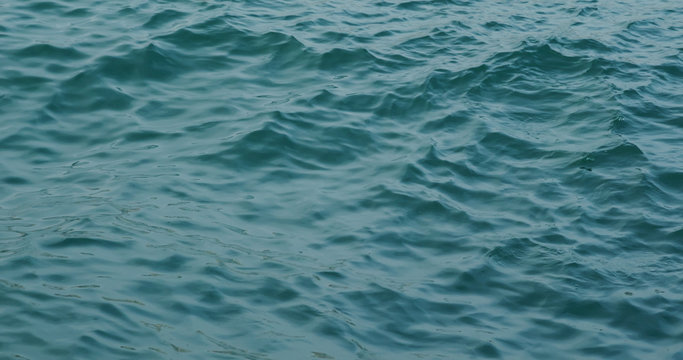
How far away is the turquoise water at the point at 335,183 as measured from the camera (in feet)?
27.4

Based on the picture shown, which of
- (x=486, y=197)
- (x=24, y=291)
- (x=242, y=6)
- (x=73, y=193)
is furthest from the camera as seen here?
(x=242, y=6)

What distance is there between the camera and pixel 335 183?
1086cm

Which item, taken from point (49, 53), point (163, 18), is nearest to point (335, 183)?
point (49, 53)

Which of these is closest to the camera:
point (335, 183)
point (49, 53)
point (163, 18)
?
point (335, 183)

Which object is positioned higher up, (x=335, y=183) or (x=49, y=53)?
(x=49, y=53)

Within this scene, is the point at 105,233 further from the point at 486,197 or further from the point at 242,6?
the point at 242,6

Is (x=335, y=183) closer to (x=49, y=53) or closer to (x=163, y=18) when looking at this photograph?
(x=49, y=53)

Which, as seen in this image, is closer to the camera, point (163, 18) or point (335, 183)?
point (335, 183)

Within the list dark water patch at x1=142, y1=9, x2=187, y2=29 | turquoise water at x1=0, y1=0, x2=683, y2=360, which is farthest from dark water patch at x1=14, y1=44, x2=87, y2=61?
dark water patch at x1=142, y1=9, x2=187, y2=29

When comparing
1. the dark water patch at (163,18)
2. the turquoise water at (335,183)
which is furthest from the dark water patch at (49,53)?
the dark water patch at (163,18)

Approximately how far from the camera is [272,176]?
10.9 m

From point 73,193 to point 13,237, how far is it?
1.04 meters

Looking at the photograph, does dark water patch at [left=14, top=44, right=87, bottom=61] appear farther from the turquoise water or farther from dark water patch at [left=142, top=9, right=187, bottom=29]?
dark water patch at [left=142, top=9, right=187, bottom=29]

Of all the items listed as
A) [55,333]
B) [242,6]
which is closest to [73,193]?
[55,333]
